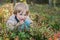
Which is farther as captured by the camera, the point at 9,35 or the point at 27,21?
the point at 27,21

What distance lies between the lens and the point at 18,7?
4.77 meters

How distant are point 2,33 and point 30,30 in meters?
0.41

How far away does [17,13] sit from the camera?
4695mm

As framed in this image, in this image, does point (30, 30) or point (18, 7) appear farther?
point (18, 7)

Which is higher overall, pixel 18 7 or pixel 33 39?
pixel 18 7

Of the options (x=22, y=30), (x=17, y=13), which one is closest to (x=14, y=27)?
(x=22, y=30)

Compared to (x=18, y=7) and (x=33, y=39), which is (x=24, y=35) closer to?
(x=33, y=39)

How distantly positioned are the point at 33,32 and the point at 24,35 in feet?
0.51

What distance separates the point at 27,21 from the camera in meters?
4.74

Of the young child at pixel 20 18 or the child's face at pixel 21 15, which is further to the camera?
the child's face at pixel 21 15

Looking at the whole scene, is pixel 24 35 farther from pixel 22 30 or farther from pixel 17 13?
pixel 17 13

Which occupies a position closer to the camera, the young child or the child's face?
the young child

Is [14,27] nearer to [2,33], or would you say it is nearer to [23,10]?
[2,33]

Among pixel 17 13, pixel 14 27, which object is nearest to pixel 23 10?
pixel 17 13
